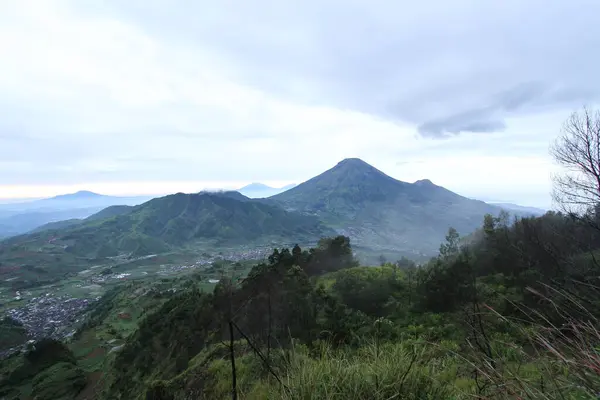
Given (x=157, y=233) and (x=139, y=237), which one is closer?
(x=139, y=237)

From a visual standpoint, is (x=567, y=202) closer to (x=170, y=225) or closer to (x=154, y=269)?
(x=154, y=269)

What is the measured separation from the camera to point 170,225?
178 meters

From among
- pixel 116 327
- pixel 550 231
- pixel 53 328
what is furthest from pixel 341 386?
pixel 53 328

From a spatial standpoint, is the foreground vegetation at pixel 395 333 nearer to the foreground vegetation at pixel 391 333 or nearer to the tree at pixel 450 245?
the foreground vegetation at pixel 391 333

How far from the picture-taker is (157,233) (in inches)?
6752

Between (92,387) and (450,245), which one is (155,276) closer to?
(92,387)

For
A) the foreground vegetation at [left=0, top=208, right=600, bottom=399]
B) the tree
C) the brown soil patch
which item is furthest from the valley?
the tree

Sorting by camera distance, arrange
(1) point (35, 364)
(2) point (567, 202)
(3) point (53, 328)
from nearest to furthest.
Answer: (2) point (567, 202), (1) point (35, 364), (3) point (53, 328)

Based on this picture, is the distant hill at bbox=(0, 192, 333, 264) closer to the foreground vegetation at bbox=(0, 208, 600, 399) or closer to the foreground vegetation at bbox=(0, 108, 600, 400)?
→ the foreground vegetation at bbox=(0, 108, 600, 400)

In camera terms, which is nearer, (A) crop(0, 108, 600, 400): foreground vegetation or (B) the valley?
(A) crop(0, 108, 600, 400): foreground vegetation

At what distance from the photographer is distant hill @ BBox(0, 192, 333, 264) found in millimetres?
136750

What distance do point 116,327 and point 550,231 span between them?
53.9 m

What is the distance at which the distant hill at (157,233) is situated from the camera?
449ft

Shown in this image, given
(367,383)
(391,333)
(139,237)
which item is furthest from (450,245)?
(139,237)
